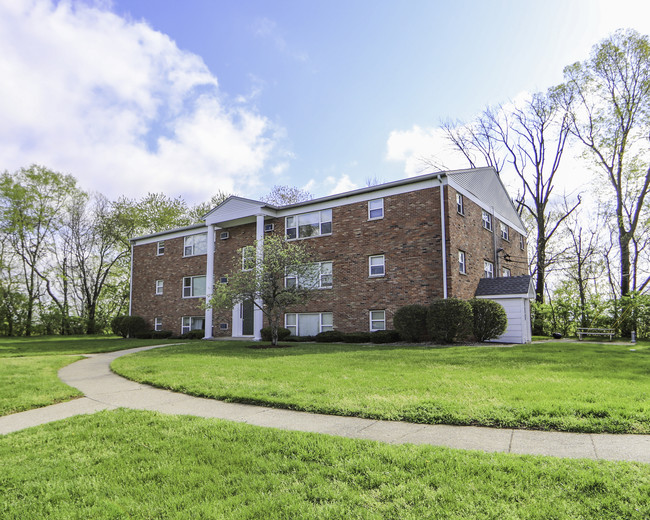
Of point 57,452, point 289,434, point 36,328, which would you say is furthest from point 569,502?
point 36,328

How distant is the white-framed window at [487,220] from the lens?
2113 centimetres

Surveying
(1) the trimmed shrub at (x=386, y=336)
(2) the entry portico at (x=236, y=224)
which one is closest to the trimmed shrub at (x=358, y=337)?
(1) the trimmed shrub at (x=386, y=336)

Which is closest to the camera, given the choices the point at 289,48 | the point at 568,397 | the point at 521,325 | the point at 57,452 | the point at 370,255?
the point at 57,452

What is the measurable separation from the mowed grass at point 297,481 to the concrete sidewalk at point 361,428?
37 cm

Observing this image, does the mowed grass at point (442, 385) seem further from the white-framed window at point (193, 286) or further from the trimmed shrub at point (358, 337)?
the white-framed window at point (193, 286)

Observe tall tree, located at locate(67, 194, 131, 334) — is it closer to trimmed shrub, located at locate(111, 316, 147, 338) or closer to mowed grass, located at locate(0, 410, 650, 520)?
trimmed shrub, located at locate(111, 316, 147, 338)

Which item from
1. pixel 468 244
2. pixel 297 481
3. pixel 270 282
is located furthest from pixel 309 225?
pixel 297 481

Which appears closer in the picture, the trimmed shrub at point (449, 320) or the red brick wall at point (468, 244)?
the trimmed shrub at point (449, 320)

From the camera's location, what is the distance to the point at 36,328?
3141cm

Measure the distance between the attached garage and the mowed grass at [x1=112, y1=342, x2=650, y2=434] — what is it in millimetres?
6424

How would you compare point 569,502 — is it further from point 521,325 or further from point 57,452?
point 521,325

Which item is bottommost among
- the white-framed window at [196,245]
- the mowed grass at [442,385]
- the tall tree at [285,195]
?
the mowed grass at [442,385]

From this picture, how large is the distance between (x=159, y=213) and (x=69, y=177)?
7.05 metres

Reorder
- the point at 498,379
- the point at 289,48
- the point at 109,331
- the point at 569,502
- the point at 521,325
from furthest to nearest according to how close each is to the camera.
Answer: the point at 109,331, the point at 521,325, the point at 289,48, the point at 498,379, the point at 569,502
